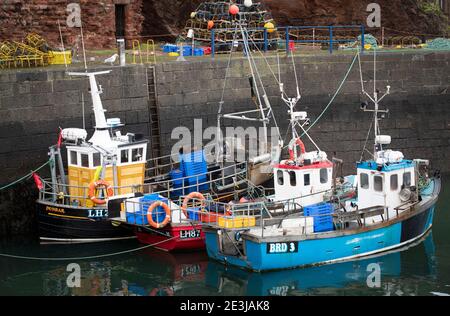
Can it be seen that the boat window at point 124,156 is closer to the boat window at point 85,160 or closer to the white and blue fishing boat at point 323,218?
the boat window at point 85,160

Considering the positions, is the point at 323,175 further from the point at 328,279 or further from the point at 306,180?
the point at 328,279

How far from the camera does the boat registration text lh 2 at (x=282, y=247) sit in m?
22.3

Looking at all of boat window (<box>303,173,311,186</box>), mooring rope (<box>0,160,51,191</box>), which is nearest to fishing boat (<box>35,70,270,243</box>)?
mooring rope (<box>0,160,51,191</box>)

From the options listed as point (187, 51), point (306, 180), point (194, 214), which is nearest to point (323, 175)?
point (306, 180)

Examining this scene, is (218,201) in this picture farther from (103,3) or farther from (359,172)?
(103,3)

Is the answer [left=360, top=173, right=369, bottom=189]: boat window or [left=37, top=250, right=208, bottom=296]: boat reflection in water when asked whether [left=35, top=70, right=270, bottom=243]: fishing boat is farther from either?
[left=360, top=173, right=369, bottom=189]: boat window

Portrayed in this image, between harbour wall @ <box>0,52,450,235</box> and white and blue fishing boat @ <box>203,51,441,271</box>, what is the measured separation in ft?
16.0

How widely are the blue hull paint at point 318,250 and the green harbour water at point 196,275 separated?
17 centimetres

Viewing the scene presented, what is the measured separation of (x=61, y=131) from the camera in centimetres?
2619

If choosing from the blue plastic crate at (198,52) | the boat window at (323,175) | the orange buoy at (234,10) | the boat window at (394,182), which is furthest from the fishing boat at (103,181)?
the orange buoy at (234,10)

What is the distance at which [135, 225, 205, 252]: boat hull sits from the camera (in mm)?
24172

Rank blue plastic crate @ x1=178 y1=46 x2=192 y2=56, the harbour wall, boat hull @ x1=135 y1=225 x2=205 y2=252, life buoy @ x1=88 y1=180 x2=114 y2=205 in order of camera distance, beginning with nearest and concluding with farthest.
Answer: boat hull @ x1=135 y1=225 x2=205 y2=252
life buoy @ x1=88 y1=180 x2=114 y2=205
the harbour wall
blue plastic crate @ x1=178 y1=46 x2=192 y2=56

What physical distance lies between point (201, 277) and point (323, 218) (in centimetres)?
281

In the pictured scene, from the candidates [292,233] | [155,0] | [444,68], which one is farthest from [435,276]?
[155,0]
